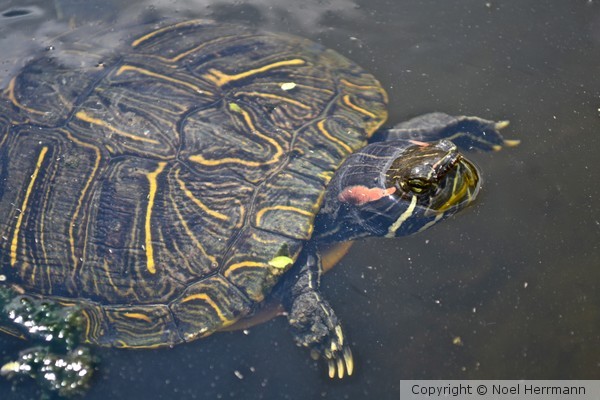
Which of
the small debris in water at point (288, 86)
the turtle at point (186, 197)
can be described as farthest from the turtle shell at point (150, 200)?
the small debris in water at point (288, 86)

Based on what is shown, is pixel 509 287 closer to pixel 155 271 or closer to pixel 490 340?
pixel 490 340

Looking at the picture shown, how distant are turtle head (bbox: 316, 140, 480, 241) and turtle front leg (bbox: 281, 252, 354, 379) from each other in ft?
1.81

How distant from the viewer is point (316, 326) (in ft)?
15.4

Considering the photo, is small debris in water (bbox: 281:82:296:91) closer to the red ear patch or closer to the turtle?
the turtle

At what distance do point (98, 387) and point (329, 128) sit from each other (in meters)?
2.98

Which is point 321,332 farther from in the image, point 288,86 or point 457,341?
point 288,86

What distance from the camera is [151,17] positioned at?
670 centimetres

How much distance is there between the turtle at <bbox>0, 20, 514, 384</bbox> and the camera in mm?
4500

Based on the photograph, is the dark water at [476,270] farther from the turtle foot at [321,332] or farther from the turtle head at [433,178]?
the turtle head at [433,178]

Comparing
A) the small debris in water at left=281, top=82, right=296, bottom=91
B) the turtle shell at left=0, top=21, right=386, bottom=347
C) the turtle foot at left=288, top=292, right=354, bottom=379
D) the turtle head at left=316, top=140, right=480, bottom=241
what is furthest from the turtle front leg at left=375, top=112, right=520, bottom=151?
the turtle foot at left=288, top=292, right=354, bottom=379

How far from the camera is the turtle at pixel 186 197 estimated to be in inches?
177

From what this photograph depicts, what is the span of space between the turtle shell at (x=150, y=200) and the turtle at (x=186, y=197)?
1 cm

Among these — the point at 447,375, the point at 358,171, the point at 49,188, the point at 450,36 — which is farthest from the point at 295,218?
the point at 450,36

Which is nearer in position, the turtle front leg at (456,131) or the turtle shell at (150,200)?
the turtle shell at (150,200)
